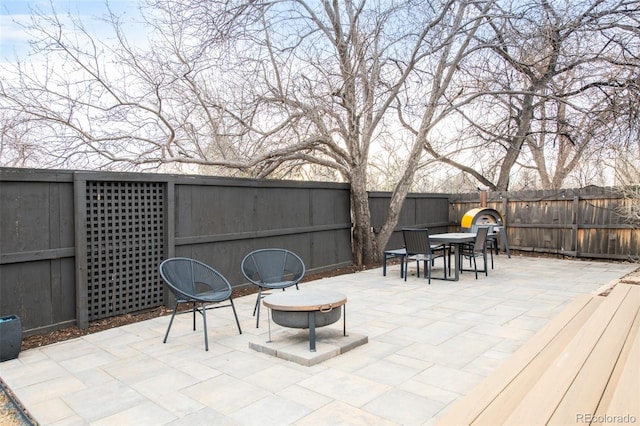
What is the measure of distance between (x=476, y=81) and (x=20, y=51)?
7971mm

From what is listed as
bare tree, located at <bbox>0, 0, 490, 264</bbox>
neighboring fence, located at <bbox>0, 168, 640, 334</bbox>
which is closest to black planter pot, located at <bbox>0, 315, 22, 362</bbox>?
neighboring fence, located at <bbox>0, 168, 640, 334</bbox>

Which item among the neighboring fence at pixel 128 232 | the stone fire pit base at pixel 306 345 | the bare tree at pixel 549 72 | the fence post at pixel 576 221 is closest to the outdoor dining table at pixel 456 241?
the neighboring fence at pixel 128 232

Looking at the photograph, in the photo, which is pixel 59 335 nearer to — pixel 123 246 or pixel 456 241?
pixel 123 246

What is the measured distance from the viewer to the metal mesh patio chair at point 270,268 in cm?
449

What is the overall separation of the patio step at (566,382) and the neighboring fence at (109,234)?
382cm

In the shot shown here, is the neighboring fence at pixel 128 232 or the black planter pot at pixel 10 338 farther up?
the neighboring fence at pixel 128 232

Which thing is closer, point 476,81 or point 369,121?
point 369,121

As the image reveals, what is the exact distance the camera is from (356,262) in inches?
328

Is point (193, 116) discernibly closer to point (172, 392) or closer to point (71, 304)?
point (71, 304)

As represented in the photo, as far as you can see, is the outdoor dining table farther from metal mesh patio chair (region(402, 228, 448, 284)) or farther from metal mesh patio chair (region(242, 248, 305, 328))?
metal mesh patio chair (region(242, 248, 305, 328))

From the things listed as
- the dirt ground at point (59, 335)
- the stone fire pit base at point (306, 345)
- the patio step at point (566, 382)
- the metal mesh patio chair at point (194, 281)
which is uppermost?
the metal mesh patio chair at point (194, 281)

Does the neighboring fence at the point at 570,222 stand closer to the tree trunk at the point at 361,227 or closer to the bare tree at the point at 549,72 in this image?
the bare tree at the point at 549,72

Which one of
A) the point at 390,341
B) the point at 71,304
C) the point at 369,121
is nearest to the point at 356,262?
the point at 369,121

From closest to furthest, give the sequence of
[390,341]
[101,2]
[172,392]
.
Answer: [172,392]
[390,341]
[101,2]
